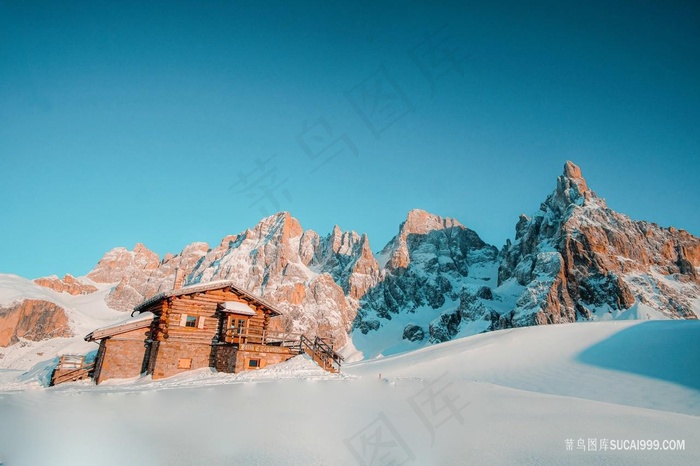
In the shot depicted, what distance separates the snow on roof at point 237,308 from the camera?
80.7ft

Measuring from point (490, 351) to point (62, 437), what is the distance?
27501mm

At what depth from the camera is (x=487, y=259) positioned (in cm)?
18075

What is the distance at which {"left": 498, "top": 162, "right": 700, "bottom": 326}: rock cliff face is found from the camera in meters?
100

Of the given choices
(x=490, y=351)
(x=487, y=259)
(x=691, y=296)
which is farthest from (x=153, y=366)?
(x=487, y=259)

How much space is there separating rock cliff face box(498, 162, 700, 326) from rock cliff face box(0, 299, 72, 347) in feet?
387

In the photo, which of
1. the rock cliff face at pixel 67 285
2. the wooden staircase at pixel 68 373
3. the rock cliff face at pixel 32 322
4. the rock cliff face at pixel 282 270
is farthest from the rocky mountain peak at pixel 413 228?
the wooden staircase at pixel 68 373

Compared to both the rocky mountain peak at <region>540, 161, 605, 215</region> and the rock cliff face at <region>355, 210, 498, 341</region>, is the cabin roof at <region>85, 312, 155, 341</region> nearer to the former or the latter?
the rock cliff face at <region>355, 210, 498, 341</region>

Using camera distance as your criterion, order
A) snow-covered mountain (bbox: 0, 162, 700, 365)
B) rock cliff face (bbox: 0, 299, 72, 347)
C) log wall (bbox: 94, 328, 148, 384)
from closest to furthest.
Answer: log wall (bbox: 94, 328, 148, 384) → rock cliff face (bbox: 0, 299, 72, 347) → snow-covered mountain (bbox: 0, 162, 700, 365)

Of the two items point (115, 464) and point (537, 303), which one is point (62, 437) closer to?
point (115, 464)

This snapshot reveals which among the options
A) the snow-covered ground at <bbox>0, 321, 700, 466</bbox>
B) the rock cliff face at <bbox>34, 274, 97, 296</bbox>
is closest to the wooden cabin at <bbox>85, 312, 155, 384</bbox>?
the snow-covered ground at <bbox>0, 321, 700, 466</bbox>

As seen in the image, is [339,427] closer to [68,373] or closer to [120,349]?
[120,349]

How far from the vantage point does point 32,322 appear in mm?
99375

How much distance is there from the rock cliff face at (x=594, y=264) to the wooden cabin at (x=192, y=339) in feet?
296

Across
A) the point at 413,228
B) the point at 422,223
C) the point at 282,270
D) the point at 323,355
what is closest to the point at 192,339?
the point at 323,355
